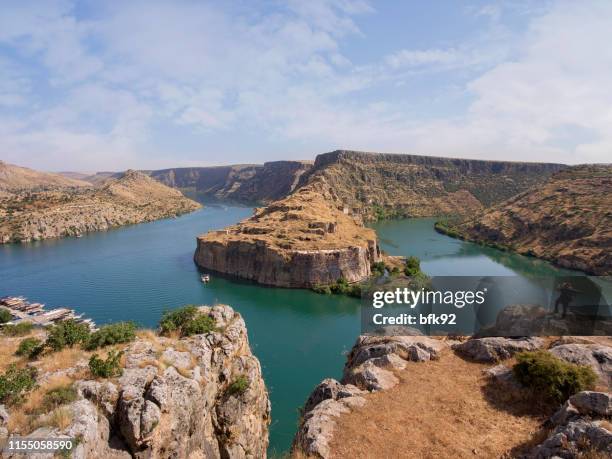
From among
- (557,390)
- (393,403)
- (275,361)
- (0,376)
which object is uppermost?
(0,376)

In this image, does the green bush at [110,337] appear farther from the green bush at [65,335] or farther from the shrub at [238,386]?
the shrub at [238,386]

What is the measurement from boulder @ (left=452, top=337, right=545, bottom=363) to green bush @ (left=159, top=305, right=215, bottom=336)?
12.3 meters

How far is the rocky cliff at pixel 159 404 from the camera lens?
10.3 m

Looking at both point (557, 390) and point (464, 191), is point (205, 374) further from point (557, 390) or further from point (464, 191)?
point (464, 191)

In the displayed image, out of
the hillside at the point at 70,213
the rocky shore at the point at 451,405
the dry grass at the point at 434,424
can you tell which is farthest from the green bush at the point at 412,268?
the hillside at the point at 70,213

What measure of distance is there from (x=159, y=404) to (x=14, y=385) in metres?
4.15

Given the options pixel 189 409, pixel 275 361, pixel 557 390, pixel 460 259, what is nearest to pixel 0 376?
pixel 189 409

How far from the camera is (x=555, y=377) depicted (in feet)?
42.0

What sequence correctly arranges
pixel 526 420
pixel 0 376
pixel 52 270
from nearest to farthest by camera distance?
pixel 0 376 → pixel 526 420 → pixel 52 270

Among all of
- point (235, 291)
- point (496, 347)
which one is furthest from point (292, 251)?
point (496, 347)

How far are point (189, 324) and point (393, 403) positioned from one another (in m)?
9.72

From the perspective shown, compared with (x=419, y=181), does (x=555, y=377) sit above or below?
below

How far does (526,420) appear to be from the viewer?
12234 mm

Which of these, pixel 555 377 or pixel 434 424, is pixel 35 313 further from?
pixel 555 377
